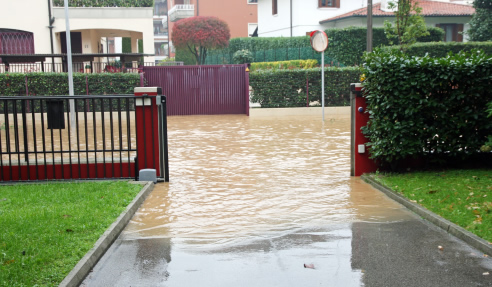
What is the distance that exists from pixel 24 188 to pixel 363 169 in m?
5.56

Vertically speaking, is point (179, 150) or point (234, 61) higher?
point (234, 61)

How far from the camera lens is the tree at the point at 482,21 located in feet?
120

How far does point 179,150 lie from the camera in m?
13.9

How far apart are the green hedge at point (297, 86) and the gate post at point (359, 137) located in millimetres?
15543

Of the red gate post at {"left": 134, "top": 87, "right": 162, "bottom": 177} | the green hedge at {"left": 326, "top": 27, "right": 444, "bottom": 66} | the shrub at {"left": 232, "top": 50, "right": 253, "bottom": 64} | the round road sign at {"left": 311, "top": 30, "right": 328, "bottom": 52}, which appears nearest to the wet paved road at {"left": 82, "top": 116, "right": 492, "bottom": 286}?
the red gate post at {"left": 134, "top": 87, "right": 162, "bottom": 177}

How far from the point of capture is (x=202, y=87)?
83.1 feet

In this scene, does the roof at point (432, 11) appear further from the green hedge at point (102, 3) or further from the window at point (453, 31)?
the green hedge at point (102, 3)

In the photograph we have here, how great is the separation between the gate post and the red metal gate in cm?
1520

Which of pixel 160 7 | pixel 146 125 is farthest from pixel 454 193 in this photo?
pixel 160 7

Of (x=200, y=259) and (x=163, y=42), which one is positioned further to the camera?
(x=163, y=42)

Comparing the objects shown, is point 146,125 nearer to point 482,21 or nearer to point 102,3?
point 102,3

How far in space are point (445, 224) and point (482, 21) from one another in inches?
1360

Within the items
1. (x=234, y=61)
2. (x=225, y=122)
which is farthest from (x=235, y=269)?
(x=234, y=61)

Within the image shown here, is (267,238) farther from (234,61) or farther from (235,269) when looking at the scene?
(234,61)
